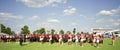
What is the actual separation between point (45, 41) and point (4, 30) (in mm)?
67451

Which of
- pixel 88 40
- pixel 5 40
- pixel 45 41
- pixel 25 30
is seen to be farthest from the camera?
pixel 25 30

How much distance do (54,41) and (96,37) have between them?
9.75 m

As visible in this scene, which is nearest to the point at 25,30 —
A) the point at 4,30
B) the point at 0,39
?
the point at 4,30

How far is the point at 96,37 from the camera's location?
24.1 meters

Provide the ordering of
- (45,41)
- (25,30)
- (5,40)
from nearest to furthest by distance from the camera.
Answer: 1. (45,41)
2. (5,40)
3. (25,30)

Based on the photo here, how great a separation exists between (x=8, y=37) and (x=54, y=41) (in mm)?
8463

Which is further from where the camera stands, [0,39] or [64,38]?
[0,39]

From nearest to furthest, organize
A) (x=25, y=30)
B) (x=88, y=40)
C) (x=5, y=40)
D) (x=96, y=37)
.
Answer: (x=96, y=37)
(x=88, y=40)
(x=5, y=40)
(x=25, y=30)

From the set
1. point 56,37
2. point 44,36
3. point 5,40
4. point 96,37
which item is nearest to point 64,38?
point 56,37

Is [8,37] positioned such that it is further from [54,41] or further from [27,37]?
[54,41]

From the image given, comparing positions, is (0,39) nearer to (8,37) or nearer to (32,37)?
(8,37)

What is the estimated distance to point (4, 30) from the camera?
9600cm

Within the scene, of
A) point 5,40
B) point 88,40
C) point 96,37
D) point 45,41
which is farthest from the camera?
point 5,40

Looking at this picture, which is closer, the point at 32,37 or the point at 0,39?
the point at 32,37
